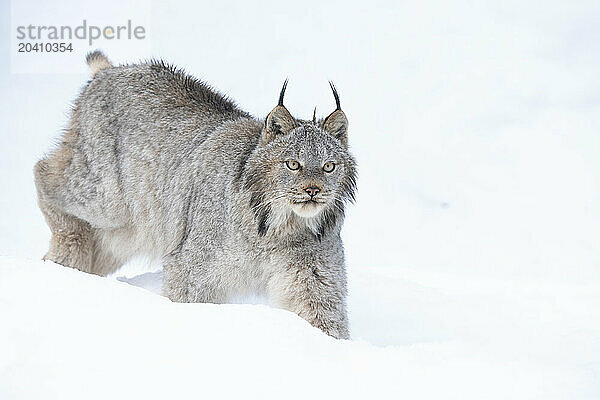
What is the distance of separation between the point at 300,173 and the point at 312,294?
0.70 metres

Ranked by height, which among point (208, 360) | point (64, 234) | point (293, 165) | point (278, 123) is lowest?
point (64, 234)

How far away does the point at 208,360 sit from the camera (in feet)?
10.8

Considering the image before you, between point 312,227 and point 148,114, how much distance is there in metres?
1.66

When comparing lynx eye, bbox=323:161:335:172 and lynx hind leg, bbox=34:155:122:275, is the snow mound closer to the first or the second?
lynx eye, bbox=323:161:335:172

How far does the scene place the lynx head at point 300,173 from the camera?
16.1 feet

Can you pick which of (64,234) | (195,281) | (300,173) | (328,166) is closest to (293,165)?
(300,173)

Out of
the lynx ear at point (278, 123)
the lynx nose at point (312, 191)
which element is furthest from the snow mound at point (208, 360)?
the lynx ear at point (278, 123)

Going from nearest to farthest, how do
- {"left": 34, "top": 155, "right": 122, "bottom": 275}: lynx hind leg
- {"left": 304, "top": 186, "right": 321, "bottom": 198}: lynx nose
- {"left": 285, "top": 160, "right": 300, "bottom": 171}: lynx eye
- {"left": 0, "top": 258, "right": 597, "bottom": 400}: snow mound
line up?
{"left": 0, "top": 258, "right": 597, "bottom": 400}: snow mound < {"left": 304, "top": 186, "right": 321, "bottom": 198}: lynx nose < {"left": 285, "top": 160, "right": 300, "bottom": 171}: lynx eye < {"left": 34, "top": 155, "right": 122, "bottom": 275}: lynx hind leg

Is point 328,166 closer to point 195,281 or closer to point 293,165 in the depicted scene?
point 293,165

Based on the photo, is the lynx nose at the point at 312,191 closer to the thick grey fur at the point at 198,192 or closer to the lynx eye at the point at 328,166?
the thick grey fur at the point at 198,192

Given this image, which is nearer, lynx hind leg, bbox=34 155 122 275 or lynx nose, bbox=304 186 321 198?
lynx nose, bbox=304 186 321 198

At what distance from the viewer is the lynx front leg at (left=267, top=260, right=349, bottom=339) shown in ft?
16.5

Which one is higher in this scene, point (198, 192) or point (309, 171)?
point (309, 171)

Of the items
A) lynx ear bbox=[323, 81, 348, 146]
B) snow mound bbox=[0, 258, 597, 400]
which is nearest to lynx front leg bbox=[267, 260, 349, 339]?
lynx ear bbox=[323, 81, 348, 146]
